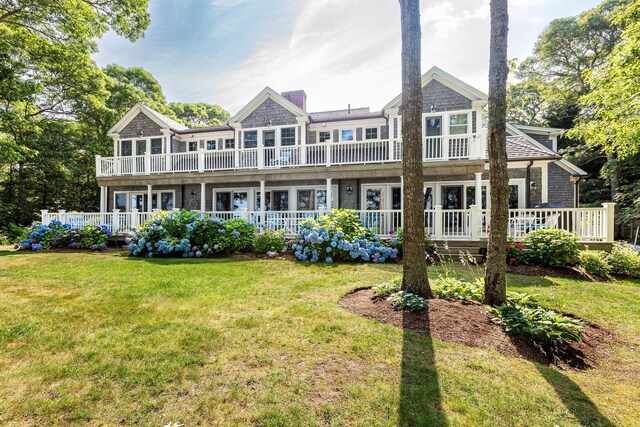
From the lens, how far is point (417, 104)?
4.51m

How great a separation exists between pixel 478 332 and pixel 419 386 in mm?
1363

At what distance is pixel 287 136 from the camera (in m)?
14.9

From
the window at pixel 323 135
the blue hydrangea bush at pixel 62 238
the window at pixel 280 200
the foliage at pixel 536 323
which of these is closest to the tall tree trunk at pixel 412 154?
the foliage at pixel 536 323

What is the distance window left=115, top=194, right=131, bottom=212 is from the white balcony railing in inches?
118

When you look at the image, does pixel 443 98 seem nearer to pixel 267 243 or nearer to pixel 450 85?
pixel 450 85

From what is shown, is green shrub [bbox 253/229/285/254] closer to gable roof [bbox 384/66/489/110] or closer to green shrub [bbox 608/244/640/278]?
gable roof [bbox 384/66/489/110]

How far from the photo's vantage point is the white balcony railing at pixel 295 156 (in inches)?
439

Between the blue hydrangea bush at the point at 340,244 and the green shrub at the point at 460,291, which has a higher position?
the blue hydrangea bush at the point at 340,244

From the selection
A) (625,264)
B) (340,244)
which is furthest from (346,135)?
(625,264)

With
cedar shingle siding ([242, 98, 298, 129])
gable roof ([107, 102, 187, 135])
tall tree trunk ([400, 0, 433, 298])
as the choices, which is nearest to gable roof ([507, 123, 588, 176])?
cedar shingle siding ([242, 98, 298, 129])

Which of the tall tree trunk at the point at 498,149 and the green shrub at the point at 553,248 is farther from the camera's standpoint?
the green shrub at the point at 553,248

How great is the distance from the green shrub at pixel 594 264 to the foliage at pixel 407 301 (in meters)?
5.16

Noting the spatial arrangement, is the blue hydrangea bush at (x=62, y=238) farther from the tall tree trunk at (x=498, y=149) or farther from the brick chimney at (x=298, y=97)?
the tall tree trunk at (x=498, y=149)

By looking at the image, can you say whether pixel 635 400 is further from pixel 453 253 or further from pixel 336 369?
pixel 453 253
